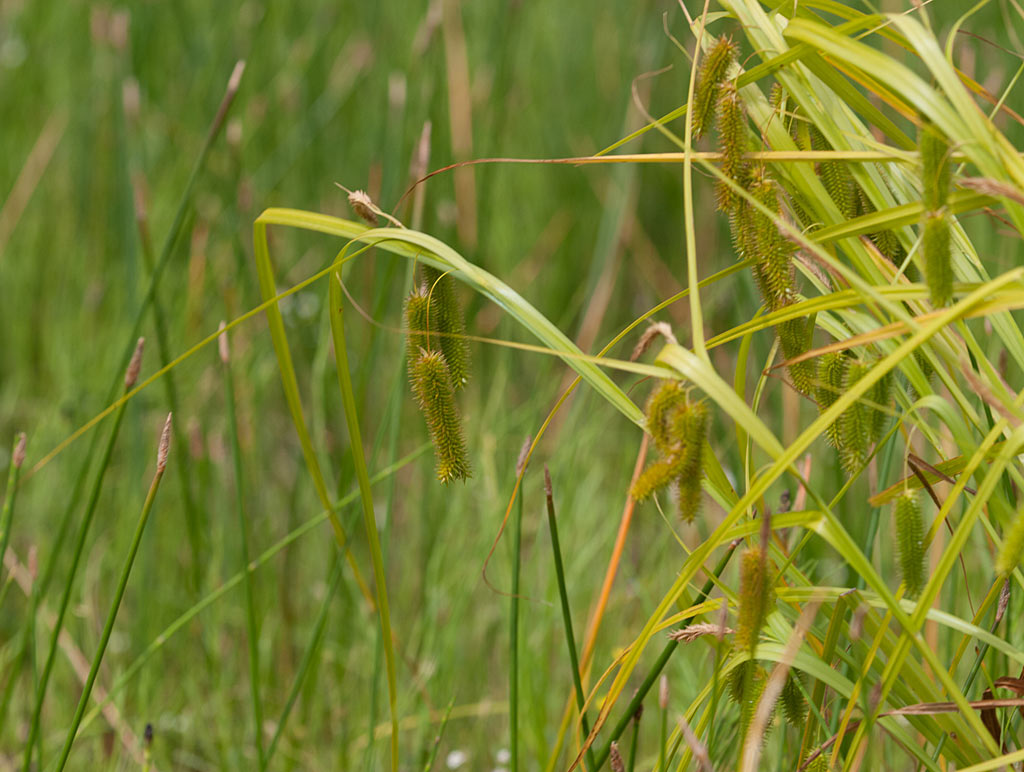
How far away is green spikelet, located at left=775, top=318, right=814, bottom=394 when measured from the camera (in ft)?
3.13

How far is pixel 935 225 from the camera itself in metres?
0.74

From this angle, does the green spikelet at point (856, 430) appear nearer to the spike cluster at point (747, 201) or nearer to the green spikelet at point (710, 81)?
the spike cluster at point (747, 201)

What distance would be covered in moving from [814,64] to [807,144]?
0.42 feet

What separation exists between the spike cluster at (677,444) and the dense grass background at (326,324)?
65 cm

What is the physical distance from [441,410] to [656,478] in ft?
0.76

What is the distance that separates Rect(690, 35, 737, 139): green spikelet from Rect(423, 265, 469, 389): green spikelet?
11.0 inches

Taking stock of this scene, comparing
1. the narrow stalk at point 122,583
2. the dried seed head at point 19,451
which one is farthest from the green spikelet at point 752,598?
the dried seed head at point 19,451

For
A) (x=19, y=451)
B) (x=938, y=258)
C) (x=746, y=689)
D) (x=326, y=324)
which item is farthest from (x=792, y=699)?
(x=326, y=324)

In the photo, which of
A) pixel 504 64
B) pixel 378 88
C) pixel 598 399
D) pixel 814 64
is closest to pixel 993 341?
pixel 598 399

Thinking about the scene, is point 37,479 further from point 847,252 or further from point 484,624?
point 847,252

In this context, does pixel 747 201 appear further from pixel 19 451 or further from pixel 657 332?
pixel 19 451

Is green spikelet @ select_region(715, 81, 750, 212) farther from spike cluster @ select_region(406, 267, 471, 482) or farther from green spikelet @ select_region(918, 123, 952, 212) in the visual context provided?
spike cluster @ select_region(406, 267, 471, 482)

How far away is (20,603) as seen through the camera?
225 centimetres

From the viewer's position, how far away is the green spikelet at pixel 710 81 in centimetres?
89
